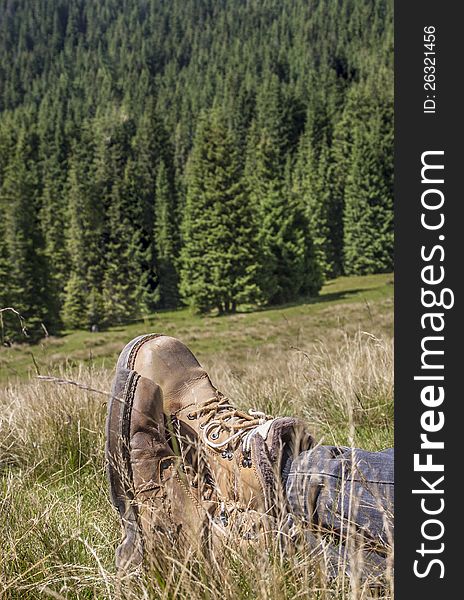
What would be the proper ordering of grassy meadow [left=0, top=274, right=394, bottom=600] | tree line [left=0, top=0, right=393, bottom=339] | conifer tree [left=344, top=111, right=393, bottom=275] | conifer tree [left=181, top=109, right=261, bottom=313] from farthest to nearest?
conifer tree [left=344, top=111, right=393, bottom=275] → tree line [left=0, top=0, right=393, bottom=339] → conifer tree [left=181, top=109, right=261, bottom=313] → grassy meadow [left=0, top=274, right=394, bottom=600]

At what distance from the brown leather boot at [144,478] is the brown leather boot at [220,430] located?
67 mm

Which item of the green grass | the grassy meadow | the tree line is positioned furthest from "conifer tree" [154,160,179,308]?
the grassy meadow

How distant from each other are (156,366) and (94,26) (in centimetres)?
14559

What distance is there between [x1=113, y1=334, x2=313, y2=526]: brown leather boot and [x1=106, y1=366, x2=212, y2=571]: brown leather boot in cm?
7

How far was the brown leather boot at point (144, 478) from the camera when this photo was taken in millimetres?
1522

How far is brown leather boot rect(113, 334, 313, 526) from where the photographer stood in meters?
1.70

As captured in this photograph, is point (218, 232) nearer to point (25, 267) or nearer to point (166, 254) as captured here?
point (25, 267)

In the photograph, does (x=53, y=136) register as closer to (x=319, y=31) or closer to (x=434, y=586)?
(x=319, y=31)

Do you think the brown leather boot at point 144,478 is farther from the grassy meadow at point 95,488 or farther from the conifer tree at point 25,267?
the conifer tree at point 25,267

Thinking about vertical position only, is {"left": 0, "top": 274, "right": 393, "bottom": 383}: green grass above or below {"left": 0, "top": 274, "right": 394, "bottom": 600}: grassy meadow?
below

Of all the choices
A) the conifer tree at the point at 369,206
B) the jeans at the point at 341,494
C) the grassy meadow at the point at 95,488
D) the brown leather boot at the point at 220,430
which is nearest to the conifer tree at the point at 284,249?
the conifer tree at the point at 369,206

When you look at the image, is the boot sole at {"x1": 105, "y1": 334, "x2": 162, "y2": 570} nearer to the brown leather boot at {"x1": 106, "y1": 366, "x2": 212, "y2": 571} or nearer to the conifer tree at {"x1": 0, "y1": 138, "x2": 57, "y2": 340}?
the brown leather boot at {"x1": 106, "y1": 366, "x2": 212, "y2": 571}

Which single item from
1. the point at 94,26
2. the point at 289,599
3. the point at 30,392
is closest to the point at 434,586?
the point at 289,599

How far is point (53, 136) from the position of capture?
75188 millimetres
